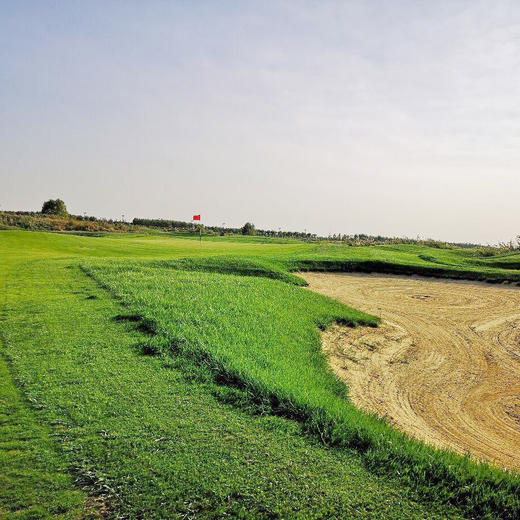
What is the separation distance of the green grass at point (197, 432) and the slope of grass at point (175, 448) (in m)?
0.01

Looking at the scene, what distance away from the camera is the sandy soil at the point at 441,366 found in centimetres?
620

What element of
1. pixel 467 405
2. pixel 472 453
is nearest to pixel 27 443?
pixel 472 453

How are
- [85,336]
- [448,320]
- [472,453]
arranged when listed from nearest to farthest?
1. [472,453]
2. [85,336]
3. [448,320]

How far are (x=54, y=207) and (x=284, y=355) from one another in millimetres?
104115

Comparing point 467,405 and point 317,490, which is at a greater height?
point 317,490

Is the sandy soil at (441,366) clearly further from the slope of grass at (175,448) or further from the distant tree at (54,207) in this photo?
the distant tree at (54,207)

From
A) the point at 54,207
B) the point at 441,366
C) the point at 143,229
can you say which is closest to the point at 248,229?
the point at 143,229

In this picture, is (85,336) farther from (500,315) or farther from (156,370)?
(500,315)

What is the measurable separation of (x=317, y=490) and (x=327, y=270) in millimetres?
17400

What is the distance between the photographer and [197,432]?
4176mm

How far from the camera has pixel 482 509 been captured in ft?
11.2

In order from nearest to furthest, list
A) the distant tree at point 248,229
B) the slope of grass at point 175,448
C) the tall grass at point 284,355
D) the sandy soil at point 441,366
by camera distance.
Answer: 1. the slope of grass at point 175,448
2. the tall grass at point 284,355
3. the sandy soil at point 441,366
4. the distant tree at point 248,229

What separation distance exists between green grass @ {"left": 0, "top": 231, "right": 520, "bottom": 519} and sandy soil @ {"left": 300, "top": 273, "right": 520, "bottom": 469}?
3.59 feet

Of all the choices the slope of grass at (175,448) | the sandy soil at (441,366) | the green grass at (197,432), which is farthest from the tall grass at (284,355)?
the sandy soil at (441,366)
